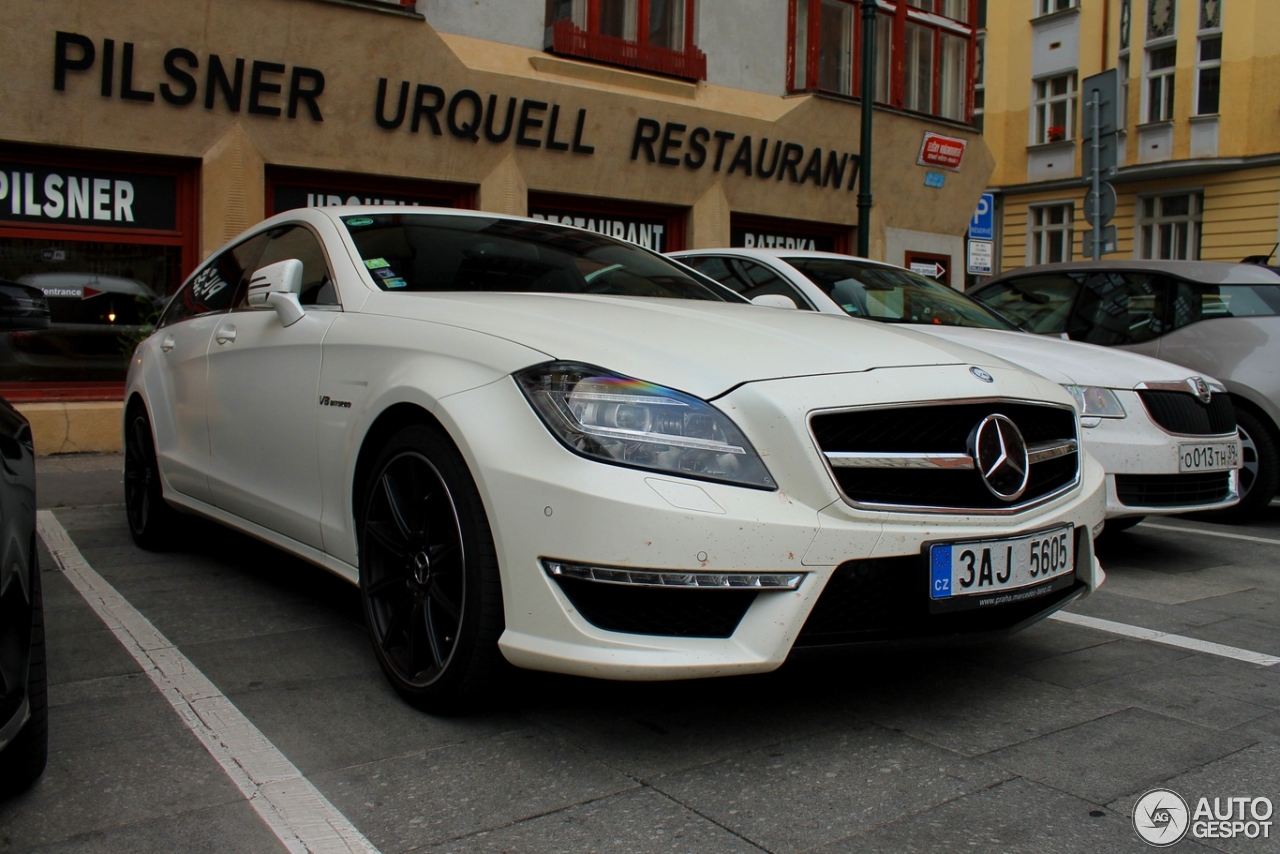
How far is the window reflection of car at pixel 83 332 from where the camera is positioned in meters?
9.63

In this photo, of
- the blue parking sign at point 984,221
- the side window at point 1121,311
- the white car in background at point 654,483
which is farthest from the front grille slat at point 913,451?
the blue parking sign at point 984,221

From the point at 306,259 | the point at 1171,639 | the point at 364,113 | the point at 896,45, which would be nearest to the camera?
the point at 1171,639

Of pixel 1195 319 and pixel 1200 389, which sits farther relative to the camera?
pixel 1195 319

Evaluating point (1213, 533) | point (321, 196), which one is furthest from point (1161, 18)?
point (1213, 533)

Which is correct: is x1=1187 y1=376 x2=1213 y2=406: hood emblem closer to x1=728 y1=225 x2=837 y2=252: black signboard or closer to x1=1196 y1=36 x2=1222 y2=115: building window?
x1=728 y1=225 x2=837 y2=252: black signboard

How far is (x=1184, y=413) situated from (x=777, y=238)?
34.0 feet

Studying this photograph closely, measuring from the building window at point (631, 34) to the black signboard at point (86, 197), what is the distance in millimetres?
4465

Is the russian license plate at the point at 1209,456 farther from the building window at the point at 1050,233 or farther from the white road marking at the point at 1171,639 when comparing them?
the building window at the point at 1050,233

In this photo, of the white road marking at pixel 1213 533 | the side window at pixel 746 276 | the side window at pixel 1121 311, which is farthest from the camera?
the side window at pixel 1121 311

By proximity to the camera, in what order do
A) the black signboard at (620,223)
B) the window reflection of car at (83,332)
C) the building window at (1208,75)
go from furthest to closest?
the building window at (1208,75), the black signboard at (620,223), the window reflection of car at (83,332)

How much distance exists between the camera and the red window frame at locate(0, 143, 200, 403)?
9.49 meters

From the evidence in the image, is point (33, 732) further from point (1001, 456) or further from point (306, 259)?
point (1001, 456)

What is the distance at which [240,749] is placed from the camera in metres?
2.87

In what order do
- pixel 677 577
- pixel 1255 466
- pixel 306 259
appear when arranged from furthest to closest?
1. pixel 1255 466
2. pixel 306 259
3. pixel 677 577
